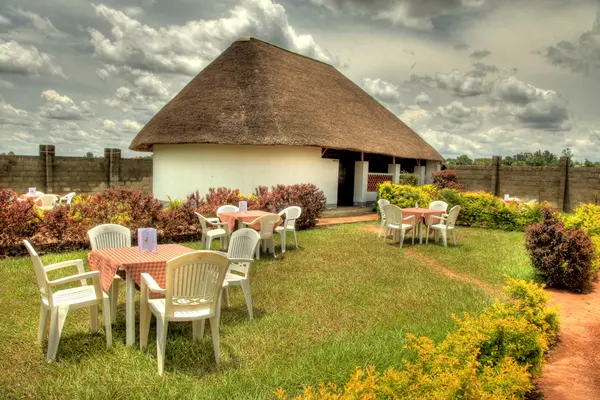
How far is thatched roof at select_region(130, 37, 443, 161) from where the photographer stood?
14.7 meters

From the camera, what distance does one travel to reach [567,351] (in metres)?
4.38

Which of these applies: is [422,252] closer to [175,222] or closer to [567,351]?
[567,351]

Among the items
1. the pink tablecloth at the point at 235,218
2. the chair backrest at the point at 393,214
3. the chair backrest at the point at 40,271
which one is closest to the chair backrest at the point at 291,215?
the pink tablecloth at the point at 235,218

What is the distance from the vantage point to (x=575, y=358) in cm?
416

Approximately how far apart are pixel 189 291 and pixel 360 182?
14.6 meters

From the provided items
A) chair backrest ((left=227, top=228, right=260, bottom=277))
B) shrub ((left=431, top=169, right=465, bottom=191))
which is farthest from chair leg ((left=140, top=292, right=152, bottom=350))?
shrub ((left=431, top=169, right=465, bottom=191))

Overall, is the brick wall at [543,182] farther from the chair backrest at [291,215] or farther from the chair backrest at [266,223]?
the chair backrest at [266,223]

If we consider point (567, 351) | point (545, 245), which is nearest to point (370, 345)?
point (567, 351)

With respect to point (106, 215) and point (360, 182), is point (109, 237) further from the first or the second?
point (360, 182)

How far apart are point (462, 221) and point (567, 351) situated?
10457mm

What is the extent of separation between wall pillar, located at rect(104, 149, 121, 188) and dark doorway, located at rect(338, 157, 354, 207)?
10419 mm

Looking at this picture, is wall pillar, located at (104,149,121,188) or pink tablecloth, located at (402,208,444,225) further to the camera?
wall pillar, located at (104,149,121,188)

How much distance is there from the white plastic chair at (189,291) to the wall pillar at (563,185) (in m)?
19.1

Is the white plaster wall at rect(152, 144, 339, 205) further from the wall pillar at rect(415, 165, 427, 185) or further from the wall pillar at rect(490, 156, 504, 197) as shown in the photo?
the wall pillar at rect(490, 156, 504, 197)
